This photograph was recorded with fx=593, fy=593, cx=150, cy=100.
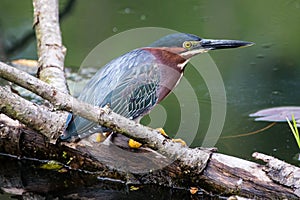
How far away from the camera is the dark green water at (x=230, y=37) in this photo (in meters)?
4.75

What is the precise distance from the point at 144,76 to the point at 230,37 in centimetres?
313

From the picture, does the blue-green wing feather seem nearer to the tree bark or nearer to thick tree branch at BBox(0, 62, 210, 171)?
thick tree branch at BBox(0, 62, 210, 171)

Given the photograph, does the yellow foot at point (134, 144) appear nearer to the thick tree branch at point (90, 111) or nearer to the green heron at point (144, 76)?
the green heron at point (144, 76)

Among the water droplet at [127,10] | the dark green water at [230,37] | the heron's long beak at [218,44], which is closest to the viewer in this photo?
the heron's long beak at [218,44]

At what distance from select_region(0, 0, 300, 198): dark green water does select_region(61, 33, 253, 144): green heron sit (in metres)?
0.84

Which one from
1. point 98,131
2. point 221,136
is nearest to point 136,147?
point 98,131

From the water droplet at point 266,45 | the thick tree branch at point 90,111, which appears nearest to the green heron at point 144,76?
the thick tree branch at point 90,111

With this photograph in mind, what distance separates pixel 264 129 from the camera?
4.75 m

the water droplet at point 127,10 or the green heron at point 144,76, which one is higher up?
the water droplet at point 127,10

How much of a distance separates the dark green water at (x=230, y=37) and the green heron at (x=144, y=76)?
2.77 ft

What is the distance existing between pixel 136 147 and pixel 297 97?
7.01ft

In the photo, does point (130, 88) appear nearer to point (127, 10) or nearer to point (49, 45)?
point (49, 45)

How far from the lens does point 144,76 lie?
12.6ft

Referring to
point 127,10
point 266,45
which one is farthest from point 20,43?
point 266,45
